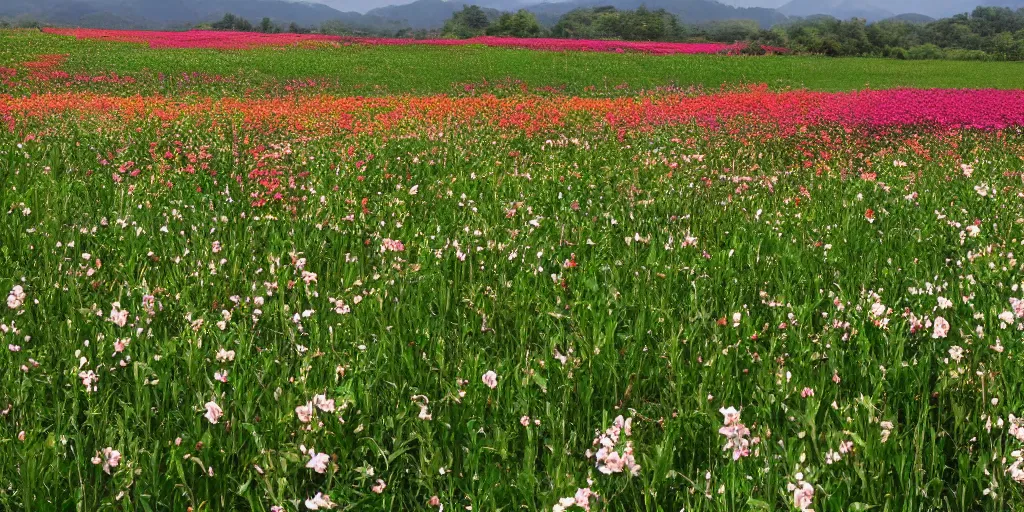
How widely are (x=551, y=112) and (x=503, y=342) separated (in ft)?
40.0

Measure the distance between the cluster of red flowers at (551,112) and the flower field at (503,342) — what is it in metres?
4.95

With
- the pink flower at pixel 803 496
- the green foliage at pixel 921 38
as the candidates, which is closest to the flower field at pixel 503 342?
the pink flower at pixel 803 496

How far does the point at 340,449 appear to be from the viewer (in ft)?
8.13

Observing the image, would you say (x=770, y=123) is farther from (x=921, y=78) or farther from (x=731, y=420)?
(x=921, y=78)

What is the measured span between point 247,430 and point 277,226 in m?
3.34

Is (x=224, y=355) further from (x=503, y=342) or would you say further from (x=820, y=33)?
(x=820, y=33)

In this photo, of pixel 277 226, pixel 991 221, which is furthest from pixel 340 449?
pixel 991 221

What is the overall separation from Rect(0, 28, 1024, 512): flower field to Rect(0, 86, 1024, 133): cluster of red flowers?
4948 millimetres

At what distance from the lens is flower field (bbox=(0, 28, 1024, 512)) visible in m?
2.24

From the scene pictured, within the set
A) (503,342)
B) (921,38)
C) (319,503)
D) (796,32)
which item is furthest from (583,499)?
(921,38)

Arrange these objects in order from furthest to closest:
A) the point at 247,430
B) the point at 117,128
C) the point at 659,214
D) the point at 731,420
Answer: the point at 117,128 → the point at 659,214 → the point at 247,430 → the point at 731,420

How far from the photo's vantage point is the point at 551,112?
15.2 m

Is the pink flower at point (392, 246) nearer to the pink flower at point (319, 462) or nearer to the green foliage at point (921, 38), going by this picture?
the pink flower at point (319, 462)

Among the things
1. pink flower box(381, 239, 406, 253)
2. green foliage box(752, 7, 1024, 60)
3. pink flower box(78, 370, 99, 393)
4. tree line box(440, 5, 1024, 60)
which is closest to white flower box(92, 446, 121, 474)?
pink flower box(78, 370, 99, 393)
